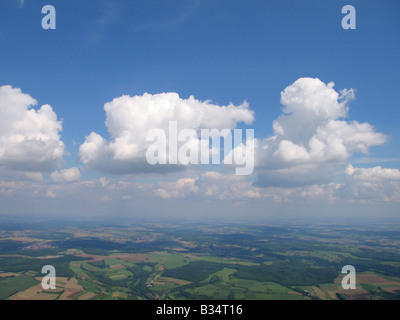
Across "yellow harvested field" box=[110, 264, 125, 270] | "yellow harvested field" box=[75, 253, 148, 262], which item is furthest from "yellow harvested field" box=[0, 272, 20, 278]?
"yellow harvested field" box=[75, 253, 148, 262]

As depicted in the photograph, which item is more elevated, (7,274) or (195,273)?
(7,274)

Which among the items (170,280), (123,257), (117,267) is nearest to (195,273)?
(170,280)

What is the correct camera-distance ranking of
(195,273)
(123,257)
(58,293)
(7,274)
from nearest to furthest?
1. (58,293)
2. (7,274)
3. (195,273)
4. (123,257)

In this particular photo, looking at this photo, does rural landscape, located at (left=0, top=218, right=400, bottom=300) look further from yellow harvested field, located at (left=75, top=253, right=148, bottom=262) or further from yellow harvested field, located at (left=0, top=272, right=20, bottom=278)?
yellow harvested field, located at (left=0, top=272, right=20, bottom=278)

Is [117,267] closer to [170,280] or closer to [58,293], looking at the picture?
[170,280]

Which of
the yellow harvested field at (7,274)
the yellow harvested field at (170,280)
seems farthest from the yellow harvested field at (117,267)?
the yellow harvested field at (7,274)

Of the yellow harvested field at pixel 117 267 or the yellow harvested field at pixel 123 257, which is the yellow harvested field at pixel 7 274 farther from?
the yellow harvested field at pixel 123 257

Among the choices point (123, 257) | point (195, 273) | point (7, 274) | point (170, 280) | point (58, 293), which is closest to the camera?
point (58, 293)
